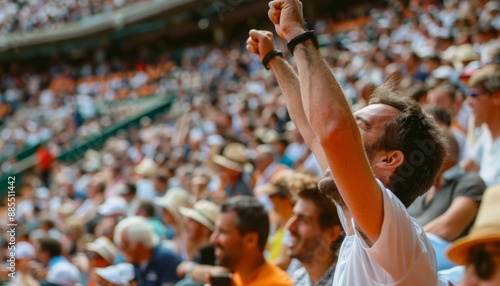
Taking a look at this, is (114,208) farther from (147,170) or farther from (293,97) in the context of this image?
(293,97)

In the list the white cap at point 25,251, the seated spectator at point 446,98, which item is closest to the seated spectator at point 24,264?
the white cap at point 25,251

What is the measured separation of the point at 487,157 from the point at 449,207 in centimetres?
83

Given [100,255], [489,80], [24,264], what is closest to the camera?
[489,80]

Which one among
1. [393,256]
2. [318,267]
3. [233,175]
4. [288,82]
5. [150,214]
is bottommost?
[233,175]

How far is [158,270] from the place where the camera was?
14.5 feet

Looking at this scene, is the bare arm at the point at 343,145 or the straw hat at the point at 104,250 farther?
the straw hat at the point at 104,250

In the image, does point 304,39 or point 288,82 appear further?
point 288,82

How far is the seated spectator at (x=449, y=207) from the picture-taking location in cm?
299

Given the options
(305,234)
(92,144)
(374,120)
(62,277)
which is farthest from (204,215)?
(92,144)

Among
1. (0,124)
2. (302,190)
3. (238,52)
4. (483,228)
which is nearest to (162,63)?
(238,52)

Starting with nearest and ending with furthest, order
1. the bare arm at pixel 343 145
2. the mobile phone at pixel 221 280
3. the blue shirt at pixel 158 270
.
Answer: the bare arm at pixel 343 145
the mobile phone at pixel 221 280
the blue shirt at pixel 158 270

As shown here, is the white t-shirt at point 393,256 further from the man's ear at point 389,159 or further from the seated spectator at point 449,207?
the seated spectator at point 449,207

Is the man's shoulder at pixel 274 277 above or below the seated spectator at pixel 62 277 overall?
above

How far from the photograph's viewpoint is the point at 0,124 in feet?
74.0
